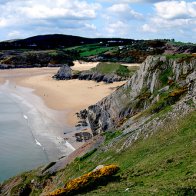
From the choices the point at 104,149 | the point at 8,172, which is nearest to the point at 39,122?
the point at 8,172

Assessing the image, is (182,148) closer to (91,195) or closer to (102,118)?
(91,195)

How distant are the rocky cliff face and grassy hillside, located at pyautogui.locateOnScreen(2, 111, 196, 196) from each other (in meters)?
7.49

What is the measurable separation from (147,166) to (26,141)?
3893 cm

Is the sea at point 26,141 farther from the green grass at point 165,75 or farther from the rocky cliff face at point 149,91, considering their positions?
the green grass at point 165,75

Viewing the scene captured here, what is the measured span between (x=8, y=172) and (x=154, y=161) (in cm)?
2719

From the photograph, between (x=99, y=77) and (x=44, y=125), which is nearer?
(x=44, y=125)

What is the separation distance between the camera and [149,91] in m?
51.3

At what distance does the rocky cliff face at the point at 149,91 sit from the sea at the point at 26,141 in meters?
6.99

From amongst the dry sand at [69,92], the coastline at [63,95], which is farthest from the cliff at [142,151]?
the dry sand at [69,92]

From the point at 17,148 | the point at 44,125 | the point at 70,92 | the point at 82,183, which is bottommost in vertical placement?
the point at 17,148

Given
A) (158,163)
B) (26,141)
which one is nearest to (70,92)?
(26,141)

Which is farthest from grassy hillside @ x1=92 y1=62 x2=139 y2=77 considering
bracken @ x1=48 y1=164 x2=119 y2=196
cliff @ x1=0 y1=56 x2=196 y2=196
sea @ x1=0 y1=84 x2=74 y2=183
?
bracken @ x1=48 y1=164 x2=119 y2=196

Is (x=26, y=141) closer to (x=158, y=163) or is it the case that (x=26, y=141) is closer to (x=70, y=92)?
(x=158, y=163)

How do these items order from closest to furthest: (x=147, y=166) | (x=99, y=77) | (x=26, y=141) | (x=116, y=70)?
1. (x=147, y=166)
2. (x=26, y=141)
3. (x=116, y=70)
4. (x=99, y=77)
